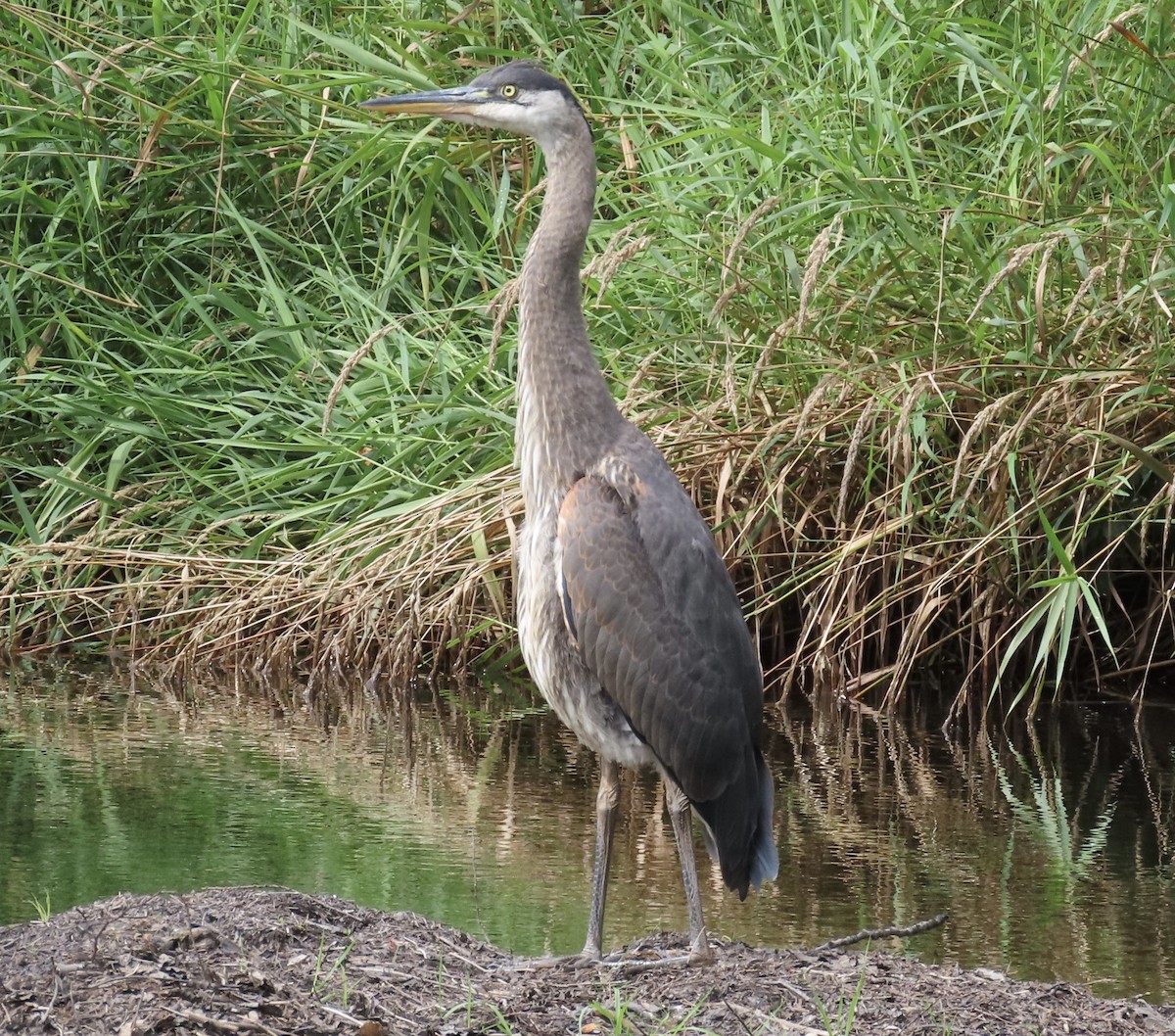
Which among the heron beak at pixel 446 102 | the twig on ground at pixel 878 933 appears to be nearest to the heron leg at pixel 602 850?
the twig on ground at pixel 878 933

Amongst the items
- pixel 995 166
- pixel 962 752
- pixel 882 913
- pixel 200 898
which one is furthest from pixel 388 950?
pixel 995 166

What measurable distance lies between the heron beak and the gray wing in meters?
1.11

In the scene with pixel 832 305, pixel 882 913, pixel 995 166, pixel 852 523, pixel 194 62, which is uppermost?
pixel 194 62

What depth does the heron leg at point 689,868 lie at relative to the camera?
141 inches

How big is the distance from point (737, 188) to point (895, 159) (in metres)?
0.62

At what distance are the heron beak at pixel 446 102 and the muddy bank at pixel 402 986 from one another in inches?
77.1

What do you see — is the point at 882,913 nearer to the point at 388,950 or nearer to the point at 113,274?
the point at 388,950

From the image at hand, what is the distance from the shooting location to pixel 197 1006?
299 centimetres

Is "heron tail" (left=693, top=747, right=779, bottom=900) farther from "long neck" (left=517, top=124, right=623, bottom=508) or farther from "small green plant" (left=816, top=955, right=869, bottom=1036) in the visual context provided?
"long neck" (left=517, top=124, right=623, bottom=508)

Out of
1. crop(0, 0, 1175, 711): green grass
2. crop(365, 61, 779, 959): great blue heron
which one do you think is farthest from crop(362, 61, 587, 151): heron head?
crop(0, 0, 1175, 711): green grass

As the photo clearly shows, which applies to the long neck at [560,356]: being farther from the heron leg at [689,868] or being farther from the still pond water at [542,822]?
the still pond water at [542,822]

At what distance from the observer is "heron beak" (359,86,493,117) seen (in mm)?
A: 4391

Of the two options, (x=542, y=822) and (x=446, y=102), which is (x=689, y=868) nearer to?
(x=542, y=822)

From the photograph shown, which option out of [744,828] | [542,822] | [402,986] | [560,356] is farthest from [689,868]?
[542,822]
